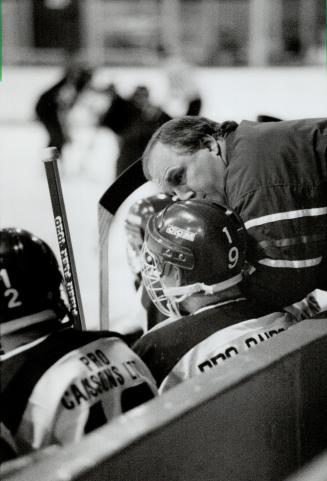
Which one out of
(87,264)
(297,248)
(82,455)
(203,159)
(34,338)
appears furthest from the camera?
(87,264)

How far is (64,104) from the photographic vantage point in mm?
10211

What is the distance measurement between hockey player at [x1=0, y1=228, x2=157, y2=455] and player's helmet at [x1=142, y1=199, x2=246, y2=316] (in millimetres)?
409

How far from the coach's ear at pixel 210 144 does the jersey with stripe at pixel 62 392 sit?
3.12 feet

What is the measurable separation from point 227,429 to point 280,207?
75 cm

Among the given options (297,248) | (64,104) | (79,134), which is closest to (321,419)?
(297,248)

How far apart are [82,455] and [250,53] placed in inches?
398

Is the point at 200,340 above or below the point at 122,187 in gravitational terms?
below

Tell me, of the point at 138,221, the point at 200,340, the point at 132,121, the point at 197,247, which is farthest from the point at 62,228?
the point at 132,121

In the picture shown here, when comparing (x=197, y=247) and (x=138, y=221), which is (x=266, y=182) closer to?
(x=197, y=247)

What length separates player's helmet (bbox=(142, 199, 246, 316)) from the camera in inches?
74.6

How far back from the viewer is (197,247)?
1891 mm

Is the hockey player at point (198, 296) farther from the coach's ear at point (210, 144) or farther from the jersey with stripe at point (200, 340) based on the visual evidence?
the coach's ear at point (210, 144)

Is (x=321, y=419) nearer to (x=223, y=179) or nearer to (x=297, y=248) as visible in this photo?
(x=297, y=248)

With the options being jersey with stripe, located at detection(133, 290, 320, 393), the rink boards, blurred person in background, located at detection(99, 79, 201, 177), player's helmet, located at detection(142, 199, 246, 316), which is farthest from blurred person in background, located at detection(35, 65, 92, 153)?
the rink boards
